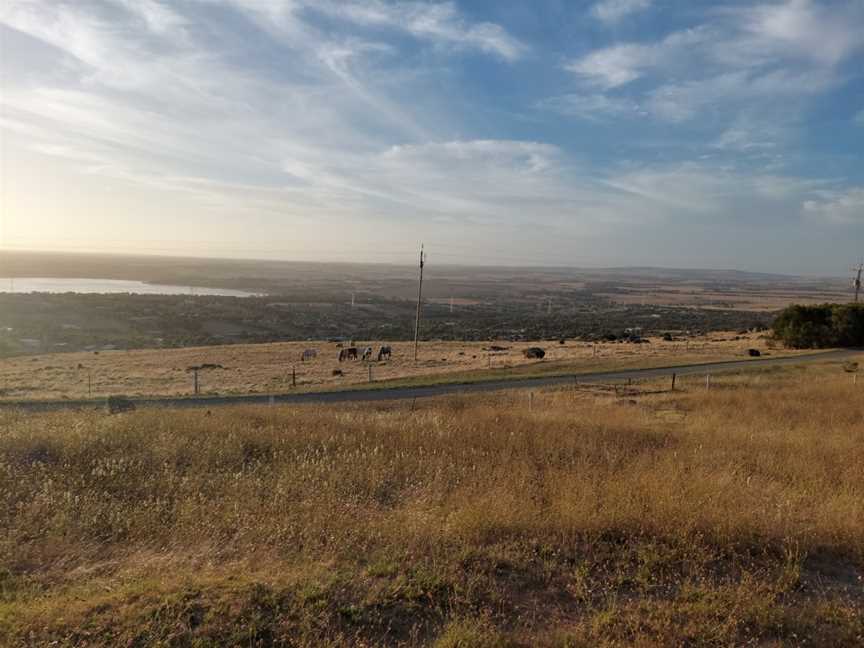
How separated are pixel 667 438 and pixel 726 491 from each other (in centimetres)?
478

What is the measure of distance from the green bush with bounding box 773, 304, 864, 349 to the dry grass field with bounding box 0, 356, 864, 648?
43109 mm

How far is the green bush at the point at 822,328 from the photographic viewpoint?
151 ft

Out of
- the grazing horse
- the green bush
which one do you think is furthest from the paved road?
the grazing horse

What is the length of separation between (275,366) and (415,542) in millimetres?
36831

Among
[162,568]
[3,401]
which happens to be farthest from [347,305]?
[162,568]

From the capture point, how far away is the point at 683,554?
16.8 feet

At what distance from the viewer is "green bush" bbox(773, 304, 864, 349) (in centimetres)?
4609

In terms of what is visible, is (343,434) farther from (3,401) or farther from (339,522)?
(3,401)

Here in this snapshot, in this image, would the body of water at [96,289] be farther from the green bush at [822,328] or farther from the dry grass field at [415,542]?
the dry grass field at [415,542]

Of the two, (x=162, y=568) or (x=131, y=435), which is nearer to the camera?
(x=162, y=568)

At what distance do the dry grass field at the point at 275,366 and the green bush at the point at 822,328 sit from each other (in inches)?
100

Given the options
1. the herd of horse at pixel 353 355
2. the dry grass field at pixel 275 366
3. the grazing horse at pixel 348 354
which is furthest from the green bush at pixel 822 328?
the grazing horse at pixel 348 354

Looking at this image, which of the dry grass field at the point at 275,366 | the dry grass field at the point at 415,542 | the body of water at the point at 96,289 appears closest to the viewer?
the dry grass field at the point at 415,542

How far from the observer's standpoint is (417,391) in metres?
24.8
